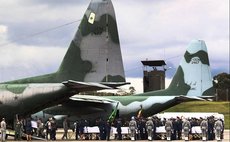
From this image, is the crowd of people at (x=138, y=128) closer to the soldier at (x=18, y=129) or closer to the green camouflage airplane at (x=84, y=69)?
the soldier at (x=18, y=129)

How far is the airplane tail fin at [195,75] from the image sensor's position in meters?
48.1

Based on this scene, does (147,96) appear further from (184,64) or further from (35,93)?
(35,93)

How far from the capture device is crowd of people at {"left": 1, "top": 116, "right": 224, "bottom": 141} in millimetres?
36031

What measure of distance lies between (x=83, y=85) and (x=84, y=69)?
1691 mm

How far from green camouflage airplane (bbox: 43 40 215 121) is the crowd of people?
13.9 feet

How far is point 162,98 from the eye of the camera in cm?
4484

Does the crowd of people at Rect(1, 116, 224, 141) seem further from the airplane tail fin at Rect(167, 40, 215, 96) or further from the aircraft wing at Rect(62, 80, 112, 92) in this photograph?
the airplane tail fin at Rect(167, 40, 215, 96)

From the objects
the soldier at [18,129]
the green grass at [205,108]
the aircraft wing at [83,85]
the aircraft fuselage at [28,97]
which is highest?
the green grass at [205,108]

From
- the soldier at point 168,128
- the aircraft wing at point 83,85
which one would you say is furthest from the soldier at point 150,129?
the aircraft wing at point 83,85

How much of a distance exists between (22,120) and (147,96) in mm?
14052

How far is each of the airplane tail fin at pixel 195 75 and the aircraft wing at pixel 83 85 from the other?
51.2 ft

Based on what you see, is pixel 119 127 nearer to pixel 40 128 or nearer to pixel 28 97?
pixel 40 128

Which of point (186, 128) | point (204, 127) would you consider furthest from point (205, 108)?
point (186, 128)

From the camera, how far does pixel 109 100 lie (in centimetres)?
4553
